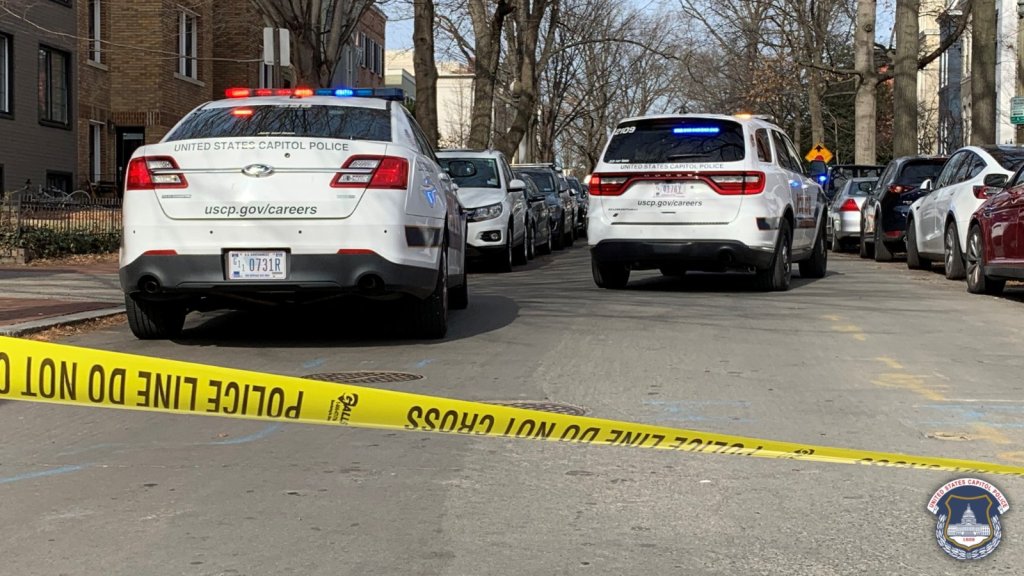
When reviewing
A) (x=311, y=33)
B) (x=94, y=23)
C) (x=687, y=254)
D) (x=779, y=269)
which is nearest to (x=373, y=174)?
(x=687, y=254)

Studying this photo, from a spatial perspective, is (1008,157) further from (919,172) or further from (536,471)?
(536,471)

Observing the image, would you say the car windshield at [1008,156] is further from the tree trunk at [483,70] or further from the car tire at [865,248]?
the tree trunk at [483,70]

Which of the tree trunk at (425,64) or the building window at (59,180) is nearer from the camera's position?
the tree trunk at (425,64)

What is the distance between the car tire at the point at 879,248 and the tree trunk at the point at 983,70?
250 inches

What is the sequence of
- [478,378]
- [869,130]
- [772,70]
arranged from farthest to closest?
[772,70], [869,130], [478,378]

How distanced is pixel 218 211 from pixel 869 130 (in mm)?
31141

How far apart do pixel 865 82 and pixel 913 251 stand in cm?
1897

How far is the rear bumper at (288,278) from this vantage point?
8.34m

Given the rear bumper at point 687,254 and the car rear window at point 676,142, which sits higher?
the car rear window at point 676,142

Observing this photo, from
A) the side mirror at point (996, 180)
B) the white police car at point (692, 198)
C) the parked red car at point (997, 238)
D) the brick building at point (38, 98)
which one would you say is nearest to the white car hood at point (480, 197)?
the white police car at point (692, 198)

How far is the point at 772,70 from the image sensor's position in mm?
54750

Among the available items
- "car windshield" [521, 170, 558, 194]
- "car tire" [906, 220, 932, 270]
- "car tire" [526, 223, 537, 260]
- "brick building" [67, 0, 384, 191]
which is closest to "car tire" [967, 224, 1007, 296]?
"car tire" [906, 220, 932, 270]

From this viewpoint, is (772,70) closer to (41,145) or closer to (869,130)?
(869,130)

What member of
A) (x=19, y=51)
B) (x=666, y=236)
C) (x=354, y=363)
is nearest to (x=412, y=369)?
(x=354, y=363)
